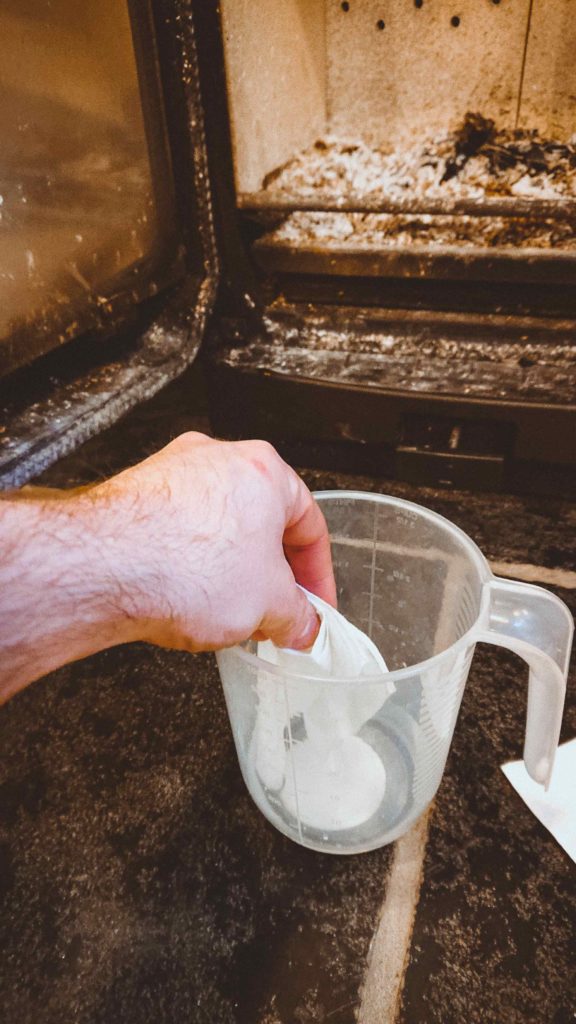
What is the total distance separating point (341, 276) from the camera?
0.78 metres

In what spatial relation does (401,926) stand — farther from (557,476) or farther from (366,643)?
(557,476)

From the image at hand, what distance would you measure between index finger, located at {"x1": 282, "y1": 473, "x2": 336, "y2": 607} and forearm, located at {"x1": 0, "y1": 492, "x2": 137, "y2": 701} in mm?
137

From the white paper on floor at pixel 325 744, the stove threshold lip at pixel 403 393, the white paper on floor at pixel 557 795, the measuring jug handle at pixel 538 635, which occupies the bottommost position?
the white paper on floor at pixel 557 795

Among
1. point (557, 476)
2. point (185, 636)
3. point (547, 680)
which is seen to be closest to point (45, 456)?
point (185, 636)

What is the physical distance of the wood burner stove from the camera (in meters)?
0.69

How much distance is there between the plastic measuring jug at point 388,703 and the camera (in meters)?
0.44

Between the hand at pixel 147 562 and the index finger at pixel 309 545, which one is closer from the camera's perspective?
the hand at pixel 147 562

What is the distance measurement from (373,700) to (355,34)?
968 millimetres

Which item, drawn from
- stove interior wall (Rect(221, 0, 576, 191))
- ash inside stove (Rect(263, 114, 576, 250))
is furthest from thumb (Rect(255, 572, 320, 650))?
stove interior wall (Rect(221, 0, 576, 191))

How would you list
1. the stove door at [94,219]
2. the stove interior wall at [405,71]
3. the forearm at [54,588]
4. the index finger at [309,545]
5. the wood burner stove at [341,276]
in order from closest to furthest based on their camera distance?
the forearm at [54,588] < the index finger at [309,545] < the stove door at [94,219] < the wood burner stove at [341,276] < the stove interior wall at [405,71]

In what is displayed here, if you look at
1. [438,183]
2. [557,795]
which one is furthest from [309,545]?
[438,183]

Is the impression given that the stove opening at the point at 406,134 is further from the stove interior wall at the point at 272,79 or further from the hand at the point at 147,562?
the hand at the point at 147,562

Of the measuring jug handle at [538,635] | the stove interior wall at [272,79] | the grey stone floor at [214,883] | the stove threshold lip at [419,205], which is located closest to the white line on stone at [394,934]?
the grey stone floor at [214,883]

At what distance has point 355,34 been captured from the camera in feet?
3.17
